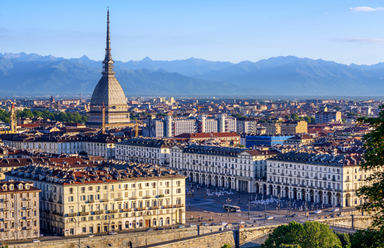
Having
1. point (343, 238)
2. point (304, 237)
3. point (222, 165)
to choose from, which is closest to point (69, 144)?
point (222, 165)

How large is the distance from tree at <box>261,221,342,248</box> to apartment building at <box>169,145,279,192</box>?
37320 millimetres

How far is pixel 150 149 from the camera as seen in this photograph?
120 m

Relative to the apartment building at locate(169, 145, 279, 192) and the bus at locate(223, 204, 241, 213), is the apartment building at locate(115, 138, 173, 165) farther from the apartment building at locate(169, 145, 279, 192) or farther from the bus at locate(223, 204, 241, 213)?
the bus at locate(223, 204, 241, 213)

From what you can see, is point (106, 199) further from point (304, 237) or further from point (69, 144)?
point (69, 144)

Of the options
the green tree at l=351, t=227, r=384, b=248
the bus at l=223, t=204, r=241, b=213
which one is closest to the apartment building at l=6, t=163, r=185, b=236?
the bus at l=223, t=204, r=241, b=213

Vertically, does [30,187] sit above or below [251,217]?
above

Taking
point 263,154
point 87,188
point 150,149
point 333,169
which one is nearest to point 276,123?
point 150,149

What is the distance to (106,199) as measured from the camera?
6638 cm

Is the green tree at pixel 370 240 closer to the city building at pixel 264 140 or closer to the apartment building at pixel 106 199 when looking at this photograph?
the apartment building at pixel 106 199

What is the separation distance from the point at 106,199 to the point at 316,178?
32895mm

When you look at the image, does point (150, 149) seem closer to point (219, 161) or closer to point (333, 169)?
point (219, 161)

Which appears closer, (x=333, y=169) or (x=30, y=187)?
(x=30, y=187)

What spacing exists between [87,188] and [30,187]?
5507mm

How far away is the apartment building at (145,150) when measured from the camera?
11675cm
